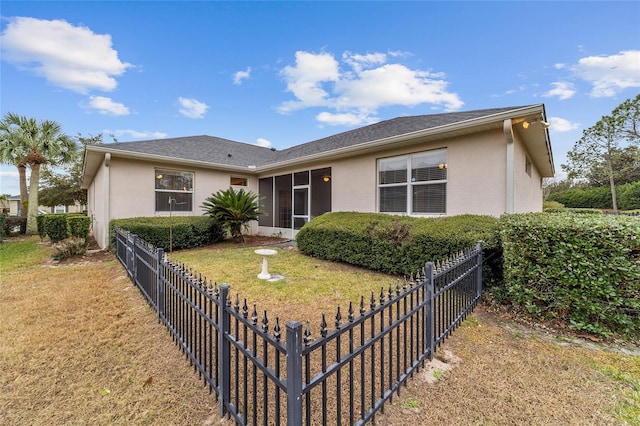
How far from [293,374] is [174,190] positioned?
1055 centimetres

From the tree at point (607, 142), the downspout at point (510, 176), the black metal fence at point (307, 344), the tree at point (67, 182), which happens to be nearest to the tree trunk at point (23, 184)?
the tree at point (67, 182)

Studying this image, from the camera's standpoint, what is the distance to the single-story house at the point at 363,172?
5.80 meters

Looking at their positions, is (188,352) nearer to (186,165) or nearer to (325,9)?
(186,165)

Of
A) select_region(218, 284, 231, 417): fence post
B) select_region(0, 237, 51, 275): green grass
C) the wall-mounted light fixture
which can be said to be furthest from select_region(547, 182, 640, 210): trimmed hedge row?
select_region(0, 237, 51, 275): green grass

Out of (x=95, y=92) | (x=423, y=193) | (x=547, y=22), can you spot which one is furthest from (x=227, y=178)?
(x=547, y=22)

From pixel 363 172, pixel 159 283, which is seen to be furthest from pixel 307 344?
pixel 363 172

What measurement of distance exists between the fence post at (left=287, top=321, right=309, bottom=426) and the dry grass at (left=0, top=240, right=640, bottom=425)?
0.89m

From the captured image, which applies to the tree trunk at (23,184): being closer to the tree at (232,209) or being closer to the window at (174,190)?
the window at (174,190)

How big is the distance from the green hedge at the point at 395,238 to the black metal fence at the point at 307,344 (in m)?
0.83

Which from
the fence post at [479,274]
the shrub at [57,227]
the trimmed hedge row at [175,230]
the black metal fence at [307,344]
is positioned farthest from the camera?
the shrub at [57,227]

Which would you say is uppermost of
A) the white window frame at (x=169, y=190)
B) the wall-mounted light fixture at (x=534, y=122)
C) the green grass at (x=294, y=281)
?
the wall-mounted light fixture at (x=534, y=122)

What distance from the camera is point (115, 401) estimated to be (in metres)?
2.06

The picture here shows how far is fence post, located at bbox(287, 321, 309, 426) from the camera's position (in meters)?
1.30

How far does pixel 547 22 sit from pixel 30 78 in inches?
668
